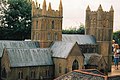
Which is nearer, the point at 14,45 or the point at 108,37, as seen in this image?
the point at 14,45

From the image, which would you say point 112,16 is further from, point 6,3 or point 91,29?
point 6,3

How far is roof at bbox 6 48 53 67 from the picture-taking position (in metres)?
49.5

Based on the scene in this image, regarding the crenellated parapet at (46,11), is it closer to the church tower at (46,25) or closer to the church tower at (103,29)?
the church tower at (46,25)

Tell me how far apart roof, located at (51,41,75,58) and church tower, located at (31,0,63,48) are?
87.5 inches

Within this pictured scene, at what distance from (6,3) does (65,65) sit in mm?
35923

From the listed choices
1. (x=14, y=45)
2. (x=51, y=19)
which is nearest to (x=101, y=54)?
(x=51, y=19)

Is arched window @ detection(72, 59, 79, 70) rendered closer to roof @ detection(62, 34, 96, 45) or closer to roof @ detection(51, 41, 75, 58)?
roof @ detection(51, 41, 75, 58)

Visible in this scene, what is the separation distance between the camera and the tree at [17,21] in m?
79.0

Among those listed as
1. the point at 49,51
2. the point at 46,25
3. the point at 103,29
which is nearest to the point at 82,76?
the point at 49,51

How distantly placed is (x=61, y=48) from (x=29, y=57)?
265 inches

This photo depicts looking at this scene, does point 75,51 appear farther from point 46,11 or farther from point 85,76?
point 85,76

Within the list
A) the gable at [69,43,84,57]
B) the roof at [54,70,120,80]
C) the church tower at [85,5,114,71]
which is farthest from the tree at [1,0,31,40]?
the roof at [54,70,120,80]

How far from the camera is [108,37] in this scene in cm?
6694

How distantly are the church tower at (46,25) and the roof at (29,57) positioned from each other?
3.57 meters
